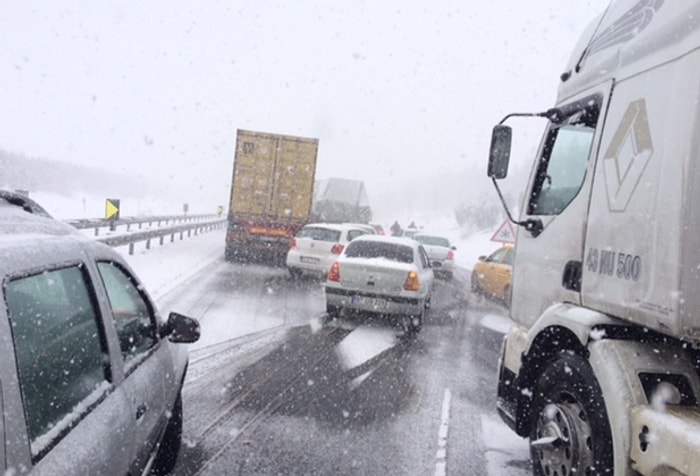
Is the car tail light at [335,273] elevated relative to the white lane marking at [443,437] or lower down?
elevated

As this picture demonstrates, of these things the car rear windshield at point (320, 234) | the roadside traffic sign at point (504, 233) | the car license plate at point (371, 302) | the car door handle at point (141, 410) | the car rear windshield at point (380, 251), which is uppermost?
the roadside traffic sign at point (504, 233)

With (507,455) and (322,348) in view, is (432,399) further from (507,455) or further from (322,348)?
(322,348)

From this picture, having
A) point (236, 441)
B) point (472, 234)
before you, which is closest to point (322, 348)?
point (236, 441)

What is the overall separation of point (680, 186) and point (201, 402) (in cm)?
447

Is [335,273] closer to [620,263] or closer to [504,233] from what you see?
[620,263]

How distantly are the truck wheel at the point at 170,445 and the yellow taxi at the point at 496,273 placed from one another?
11.1 metres

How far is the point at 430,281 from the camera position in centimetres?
1134

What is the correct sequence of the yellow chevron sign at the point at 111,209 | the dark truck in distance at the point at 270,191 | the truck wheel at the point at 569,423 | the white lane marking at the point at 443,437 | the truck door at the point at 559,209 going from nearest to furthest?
1. the truck wheel at the point at 569,423
2. the truck door at the point at 559,209
3. the white lane marking at the point at 443,437
4. the yellow chevron sign at the point at 111,209
5. the dark truck in distance at the point at 270,191

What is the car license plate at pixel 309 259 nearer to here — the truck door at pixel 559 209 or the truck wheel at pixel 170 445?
the truck door at pixel 559 209

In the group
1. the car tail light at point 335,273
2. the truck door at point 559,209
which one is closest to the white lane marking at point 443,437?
the truck door at point 559,209

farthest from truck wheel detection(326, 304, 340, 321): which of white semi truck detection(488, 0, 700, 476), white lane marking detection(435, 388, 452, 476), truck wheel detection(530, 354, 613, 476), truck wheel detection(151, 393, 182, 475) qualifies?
truck wheel detection(530, 354, 613, 476)

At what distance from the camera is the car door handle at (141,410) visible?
2.77 m

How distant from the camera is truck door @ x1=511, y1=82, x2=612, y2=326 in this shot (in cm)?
380

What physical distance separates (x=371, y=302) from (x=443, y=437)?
16.1 ft
